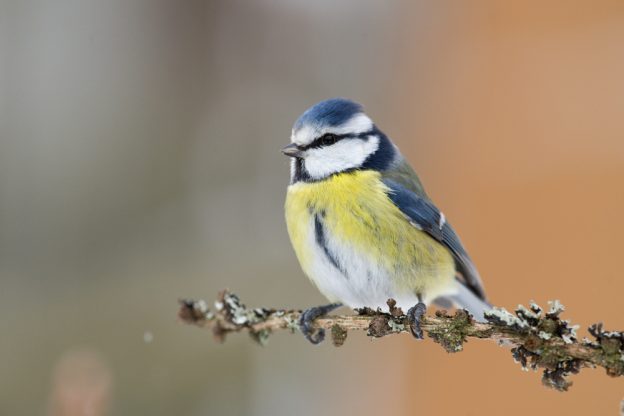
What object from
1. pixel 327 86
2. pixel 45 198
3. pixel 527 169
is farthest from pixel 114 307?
pixel 527 169

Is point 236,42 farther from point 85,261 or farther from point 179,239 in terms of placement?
point 85,261

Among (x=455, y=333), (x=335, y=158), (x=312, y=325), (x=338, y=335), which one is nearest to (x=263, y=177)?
(x=335, y=158)

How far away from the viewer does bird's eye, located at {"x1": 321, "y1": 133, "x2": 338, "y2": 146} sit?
4.56ft

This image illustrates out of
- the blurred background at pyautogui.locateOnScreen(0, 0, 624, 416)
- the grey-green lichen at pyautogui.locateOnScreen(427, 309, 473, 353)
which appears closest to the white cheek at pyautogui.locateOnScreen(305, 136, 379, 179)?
the grey-green lichen at pyautogui.locateOnScreen(427, 309, 473, 353)

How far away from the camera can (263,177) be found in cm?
332

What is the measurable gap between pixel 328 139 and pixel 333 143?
0.02 metres

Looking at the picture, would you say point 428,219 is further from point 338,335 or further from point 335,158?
point 338,335

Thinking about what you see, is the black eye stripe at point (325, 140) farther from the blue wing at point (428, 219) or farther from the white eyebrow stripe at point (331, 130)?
the blue wing at point (428, 219)

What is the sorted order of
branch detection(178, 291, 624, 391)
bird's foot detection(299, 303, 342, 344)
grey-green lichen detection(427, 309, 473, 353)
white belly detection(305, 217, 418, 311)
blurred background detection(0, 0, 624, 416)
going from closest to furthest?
branch detection(178, 291, 624, 391), grey-green lichen detection(427, 309, 473, 353), bird's foot detection(299, 303, 342, 344), white belly detection(305, 217, 418, 311), blurred background detection(0, 0, 624, 416)

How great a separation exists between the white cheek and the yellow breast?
0.7 inches

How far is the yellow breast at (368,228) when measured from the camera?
136 cm

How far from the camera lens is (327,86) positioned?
129 inches

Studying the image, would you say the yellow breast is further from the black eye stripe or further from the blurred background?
the blurred background

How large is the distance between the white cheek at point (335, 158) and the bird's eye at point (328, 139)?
1 cm
